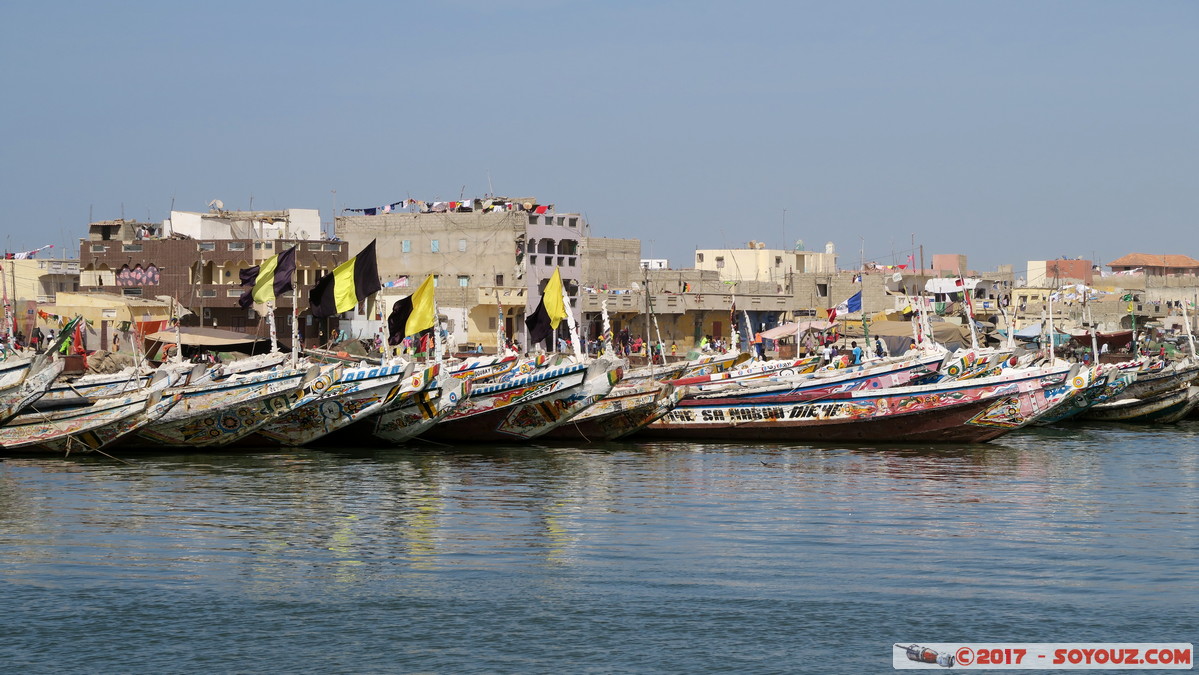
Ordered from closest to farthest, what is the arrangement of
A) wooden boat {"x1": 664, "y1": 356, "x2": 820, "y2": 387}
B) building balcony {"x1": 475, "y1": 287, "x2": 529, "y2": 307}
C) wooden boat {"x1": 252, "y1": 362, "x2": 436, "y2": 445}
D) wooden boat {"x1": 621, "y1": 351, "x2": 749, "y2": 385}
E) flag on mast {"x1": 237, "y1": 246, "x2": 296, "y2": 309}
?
wooden boat {"x1": 252, "y1": 362, "x2": 436, "y2": 445}, flag on mast {"x1": 237, "y1": 246, "x2": 296, "y2": 309}, wooden boat {"x1": 664, "y1": 356, "x2": 820, "y2": 387}, wooden boat {"x1": 621, "y1": 351, "x2": 749, "y2": 385}, building balcony {"x1": 475, "y1": 287, "x2": 529, "y2": 307}

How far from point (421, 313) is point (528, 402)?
3.81m

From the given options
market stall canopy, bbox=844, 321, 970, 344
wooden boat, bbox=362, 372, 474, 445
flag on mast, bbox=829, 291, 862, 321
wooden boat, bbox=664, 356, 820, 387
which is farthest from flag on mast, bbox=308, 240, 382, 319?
market stall canopy, bbox=844, 321, 970, 344

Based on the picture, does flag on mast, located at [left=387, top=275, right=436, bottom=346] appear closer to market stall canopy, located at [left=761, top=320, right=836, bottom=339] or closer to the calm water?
the calm water

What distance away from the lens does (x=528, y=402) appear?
38.3 m

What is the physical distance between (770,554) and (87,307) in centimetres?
4968

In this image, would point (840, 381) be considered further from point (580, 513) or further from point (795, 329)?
point (795, 329)

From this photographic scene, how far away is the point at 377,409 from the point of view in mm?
36469

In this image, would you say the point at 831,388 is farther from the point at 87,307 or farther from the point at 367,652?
the point at 87,307

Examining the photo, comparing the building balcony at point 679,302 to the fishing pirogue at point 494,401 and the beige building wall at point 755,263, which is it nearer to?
the beige building wall at point 755,263

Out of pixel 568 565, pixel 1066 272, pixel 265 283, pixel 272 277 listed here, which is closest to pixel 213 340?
pixel 272 277

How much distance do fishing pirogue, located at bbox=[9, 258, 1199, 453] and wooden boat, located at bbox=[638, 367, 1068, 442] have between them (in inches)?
1.5

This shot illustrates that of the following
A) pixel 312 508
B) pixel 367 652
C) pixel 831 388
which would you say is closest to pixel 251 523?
pixel 312 508

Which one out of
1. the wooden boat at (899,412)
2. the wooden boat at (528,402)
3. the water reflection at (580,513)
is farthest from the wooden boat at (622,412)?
the water reflection at (580,513)

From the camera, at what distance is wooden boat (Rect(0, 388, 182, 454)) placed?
33438 mm
